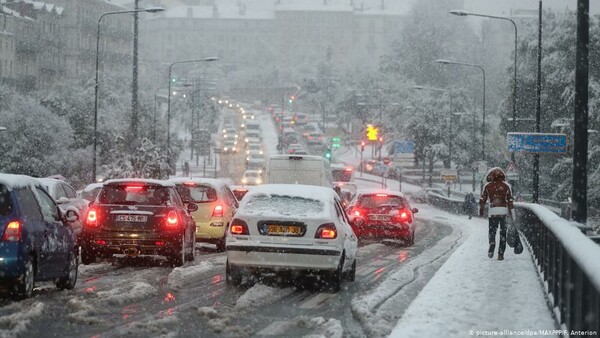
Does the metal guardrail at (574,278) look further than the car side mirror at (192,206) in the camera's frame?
No

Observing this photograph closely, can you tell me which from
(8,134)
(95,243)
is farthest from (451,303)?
(8,134)

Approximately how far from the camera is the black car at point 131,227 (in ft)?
59.4

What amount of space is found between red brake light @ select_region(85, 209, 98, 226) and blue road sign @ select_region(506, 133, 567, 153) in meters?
15.2

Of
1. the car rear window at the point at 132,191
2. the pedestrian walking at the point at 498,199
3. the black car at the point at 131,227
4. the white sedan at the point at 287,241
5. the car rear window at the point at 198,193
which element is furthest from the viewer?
the car rear window at the point at 198,193

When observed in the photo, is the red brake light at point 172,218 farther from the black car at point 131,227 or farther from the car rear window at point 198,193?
the car rear window at point 198,193

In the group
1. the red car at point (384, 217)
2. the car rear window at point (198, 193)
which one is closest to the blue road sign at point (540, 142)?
the red car at point (384, 217)

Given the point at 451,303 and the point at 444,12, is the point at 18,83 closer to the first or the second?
the point at 444,12

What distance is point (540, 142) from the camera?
30203 mm

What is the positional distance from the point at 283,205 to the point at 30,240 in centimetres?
392

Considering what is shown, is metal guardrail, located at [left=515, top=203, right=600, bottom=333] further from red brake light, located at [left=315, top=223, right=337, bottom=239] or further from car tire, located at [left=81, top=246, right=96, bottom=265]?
car tire, located at [left=81, top=246, right=96, bottom=265]

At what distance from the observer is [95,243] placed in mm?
18078

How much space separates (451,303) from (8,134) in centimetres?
7054

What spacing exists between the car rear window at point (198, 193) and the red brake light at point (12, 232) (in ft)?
34.9

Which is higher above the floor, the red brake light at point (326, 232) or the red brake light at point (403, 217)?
the red brake light at point (326, 232)
